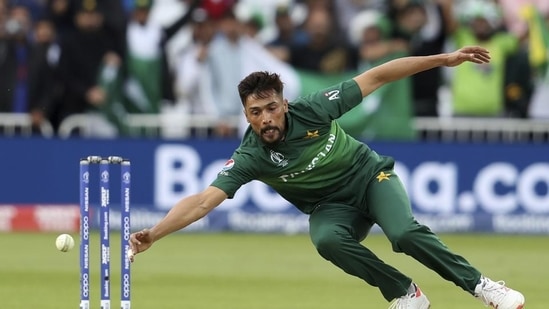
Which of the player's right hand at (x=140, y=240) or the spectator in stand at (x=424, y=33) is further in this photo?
the spectator in stand at (x=424, y=33)

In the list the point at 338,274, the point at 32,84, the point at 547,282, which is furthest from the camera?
the point at 32,84

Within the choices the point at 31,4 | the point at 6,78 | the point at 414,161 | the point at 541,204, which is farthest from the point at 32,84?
the point at 541,204

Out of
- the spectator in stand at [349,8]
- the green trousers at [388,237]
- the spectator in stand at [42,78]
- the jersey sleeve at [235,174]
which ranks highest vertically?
the spectator in stand at [349,8]

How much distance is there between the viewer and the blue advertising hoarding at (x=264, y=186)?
17078 mm

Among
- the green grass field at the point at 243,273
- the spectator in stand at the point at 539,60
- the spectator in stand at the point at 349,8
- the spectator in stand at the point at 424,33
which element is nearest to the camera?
the green grass field at the point at 243,273

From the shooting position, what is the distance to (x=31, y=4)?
710 inches

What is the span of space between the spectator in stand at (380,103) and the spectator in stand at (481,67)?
64cm

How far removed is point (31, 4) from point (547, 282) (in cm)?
838

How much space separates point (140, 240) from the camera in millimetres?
7703

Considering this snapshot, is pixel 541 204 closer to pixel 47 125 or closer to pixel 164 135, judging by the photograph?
pixel 164 135

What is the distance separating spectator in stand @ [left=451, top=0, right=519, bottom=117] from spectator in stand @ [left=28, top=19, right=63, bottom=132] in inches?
191

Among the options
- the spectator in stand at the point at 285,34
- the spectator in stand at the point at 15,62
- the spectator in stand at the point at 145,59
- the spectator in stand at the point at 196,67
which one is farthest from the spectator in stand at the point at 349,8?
the spectator in stand at the point at 15,62

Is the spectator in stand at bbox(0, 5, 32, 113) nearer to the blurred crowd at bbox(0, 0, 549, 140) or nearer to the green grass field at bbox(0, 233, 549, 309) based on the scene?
the blurred crowd at bbox(0, 0, 549, 140)

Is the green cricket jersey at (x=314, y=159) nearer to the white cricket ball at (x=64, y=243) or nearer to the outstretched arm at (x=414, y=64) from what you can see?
the outstretched arm at (x=414, y=64)
